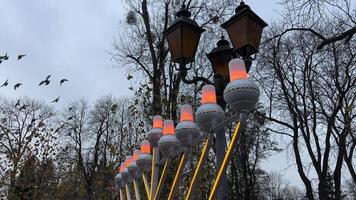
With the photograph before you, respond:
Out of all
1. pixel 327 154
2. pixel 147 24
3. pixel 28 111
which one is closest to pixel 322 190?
pixel 327 154

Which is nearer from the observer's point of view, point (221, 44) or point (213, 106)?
point (213, 106)

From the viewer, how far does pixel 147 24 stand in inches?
513

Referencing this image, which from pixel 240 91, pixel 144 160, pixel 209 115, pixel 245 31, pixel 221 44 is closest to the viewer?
pixel 240 91

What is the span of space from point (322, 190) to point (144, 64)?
7785 mm

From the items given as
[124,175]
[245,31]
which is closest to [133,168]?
[124,175]

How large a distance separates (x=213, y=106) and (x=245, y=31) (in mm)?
786

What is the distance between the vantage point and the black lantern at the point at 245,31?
3.38 metres

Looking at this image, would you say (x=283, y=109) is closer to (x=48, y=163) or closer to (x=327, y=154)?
(x=327, y=154)

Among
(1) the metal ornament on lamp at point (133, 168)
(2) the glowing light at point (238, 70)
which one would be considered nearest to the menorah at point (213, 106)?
(2) the glowing light at point (238, 70)

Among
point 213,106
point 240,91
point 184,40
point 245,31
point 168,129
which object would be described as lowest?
point 240,91

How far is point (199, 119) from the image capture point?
9.76 ft

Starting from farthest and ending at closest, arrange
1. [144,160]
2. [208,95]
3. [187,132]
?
[144,160], [187,132], [208,95]

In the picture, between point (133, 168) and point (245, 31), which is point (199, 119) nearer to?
point (245, 31)

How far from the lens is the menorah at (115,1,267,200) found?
2.57 metres
